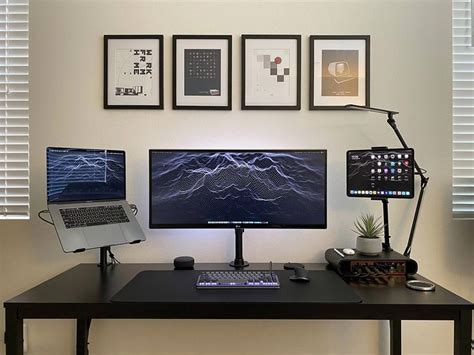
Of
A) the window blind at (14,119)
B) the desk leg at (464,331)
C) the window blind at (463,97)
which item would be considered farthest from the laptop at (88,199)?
the window blind at (463,97)

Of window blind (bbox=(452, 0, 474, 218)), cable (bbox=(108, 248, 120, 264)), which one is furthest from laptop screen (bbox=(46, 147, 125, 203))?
window blind (bbox=(452, 0, 474, 218))

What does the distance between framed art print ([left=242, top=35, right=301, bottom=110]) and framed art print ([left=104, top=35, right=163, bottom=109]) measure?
0.51 m

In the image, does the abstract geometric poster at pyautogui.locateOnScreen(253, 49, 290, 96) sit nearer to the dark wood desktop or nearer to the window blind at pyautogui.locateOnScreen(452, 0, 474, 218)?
the window blind at pyautogui.locateOnScreen(452, 0, 474, 218)

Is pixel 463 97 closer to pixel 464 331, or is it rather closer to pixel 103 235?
pixel 464 331

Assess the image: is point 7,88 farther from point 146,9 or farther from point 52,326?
point 52,326

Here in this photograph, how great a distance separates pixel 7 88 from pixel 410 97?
2.38 m

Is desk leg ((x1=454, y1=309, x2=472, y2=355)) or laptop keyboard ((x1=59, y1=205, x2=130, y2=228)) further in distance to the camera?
laptop keyboard ((x1=59, y1=205, x2=130, y2=228))

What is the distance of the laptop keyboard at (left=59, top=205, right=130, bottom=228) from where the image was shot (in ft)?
5.19

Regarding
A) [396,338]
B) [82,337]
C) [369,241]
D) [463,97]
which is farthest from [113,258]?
[463,97]

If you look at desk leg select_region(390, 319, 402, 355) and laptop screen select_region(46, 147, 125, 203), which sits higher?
laptop screen select_region(46, 147, 125, 203)

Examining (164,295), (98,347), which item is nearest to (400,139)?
(164,295)

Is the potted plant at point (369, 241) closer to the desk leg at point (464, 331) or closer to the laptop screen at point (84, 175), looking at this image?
the desk leg at point (464, 331)

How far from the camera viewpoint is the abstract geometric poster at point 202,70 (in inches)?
76.5

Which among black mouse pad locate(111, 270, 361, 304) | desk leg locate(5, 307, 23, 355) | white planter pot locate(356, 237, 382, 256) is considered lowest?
desk leg locate(5, 307, 23, 355)
